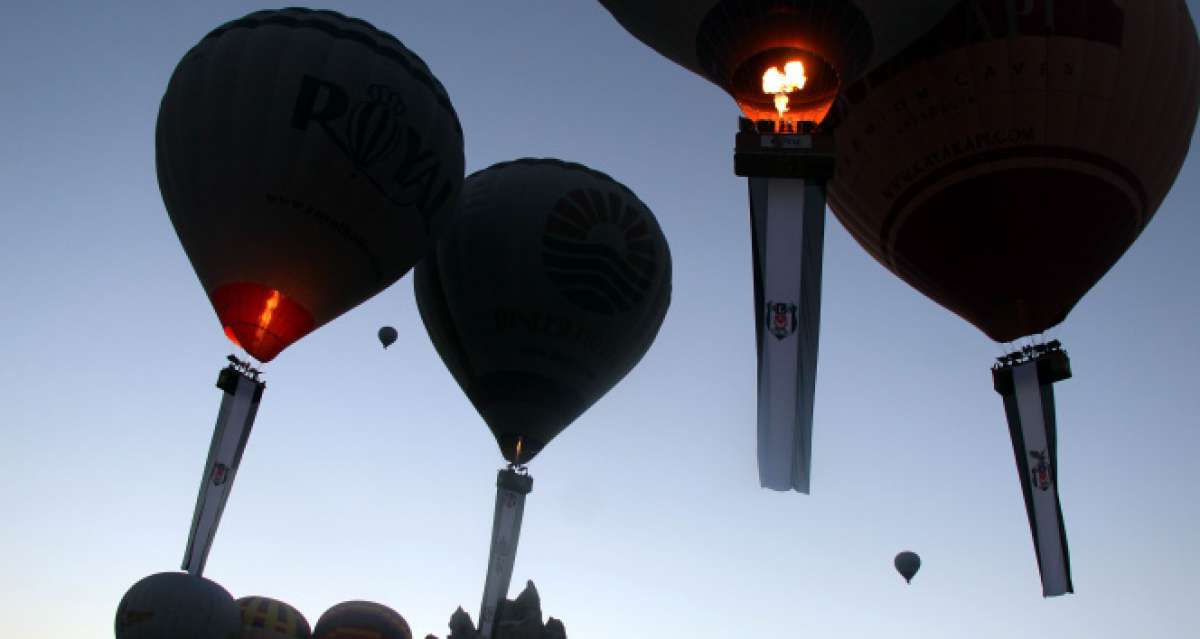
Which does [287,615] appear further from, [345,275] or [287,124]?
[287,124]

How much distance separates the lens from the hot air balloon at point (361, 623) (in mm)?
16656

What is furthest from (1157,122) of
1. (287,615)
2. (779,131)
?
(287,615)

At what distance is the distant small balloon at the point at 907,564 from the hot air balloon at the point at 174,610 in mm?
11816

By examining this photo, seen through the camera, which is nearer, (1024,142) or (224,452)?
(1024,142)

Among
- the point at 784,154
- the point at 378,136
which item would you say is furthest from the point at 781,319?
the point at 378,136

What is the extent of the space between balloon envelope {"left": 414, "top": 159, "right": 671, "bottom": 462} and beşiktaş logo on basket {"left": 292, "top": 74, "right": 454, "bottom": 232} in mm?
2732

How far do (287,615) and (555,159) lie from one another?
9456mm

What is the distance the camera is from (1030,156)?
1255 cm

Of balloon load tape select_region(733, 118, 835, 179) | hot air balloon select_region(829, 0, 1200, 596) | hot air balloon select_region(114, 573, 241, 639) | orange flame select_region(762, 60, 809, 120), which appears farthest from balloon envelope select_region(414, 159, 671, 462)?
balloon load tape select_region(733, 118, 835, 179)

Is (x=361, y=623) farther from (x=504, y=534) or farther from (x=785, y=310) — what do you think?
(x=785, y=310)

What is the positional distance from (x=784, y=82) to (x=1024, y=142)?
4.12 m

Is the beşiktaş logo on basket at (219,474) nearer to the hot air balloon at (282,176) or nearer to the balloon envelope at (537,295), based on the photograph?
the hot air balloon at (282,176)

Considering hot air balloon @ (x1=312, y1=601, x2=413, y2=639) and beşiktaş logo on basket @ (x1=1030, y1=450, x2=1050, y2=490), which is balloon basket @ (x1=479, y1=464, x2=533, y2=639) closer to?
hot air balloon @ (x1=312, y1=601, x2=413, y2=639)

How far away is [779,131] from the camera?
31.9ft
